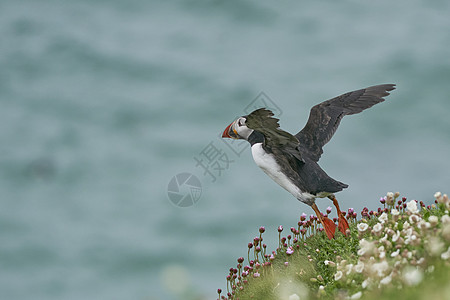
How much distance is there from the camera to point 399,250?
21.6 ft

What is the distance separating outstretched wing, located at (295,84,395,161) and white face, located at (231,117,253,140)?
2.92 ft

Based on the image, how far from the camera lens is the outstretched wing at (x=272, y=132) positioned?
24.2 feet

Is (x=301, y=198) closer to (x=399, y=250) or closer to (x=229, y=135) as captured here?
(x=229, y=135)

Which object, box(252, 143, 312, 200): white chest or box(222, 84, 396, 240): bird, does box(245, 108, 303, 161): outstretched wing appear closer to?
box(222, 84, 396, 240): bird

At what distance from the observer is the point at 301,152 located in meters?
8.84

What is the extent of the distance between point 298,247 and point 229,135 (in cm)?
194

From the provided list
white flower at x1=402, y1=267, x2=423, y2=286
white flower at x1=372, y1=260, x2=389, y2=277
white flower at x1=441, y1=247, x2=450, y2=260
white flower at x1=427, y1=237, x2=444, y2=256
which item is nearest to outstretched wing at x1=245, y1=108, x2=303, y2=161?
white flower at x1=372, y1=260, x2=389, y2=277

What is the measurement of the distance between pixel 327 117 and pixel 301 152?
786mm

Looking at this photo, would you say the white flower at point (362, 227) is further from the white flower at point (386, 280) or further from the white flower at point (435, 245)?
the white flower at point (386, 280)

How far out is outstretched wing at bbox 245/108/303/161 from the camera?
738 cm

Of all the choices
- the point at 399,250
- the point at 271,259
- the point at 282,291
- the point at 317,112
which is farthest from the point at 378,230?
the point at 317,112

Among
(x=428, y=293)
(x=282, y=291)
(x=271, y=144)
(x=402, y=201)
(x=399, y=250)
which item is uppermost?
(x=271, y=144)

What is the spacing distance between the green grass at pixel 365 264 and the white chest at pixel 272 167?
74 centimetres

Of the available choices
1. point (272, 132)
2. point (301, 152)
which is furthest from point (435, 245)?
point (301, 152)
